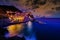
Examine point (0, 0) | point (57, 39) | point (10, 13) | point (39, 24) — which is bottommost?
point (57, 39)

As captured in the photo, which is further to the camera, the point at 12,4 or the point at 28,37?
the point at 12,4

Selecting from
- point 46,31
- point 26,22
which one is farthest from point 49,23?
A: point 26,22

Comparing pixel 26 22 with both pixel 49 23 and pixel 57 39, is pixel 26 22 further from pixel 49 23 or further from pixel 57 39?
pixel 57 39

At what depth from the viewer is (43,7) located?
5.32 ft

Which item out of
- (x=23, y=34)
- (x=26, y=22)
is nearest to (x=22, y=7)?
(x=26, y=22)

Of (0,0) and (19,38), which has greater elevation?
(0,0)

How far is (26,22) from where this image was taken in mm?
1580

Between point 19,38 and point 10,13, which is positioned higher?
point 10,13

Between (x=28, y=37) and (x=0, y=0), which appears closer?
(x=28, y=37)

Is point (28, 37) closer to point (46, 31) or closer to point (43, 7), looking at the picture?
point (46, 31)

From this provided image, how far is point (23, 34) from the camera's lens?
61.0 inches

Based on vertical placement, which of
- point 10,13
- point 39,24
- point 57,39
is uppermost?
point 10,13

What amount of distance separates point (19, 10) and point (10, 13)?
0.30ft

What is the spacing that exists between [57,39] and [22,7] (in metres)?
0.46
